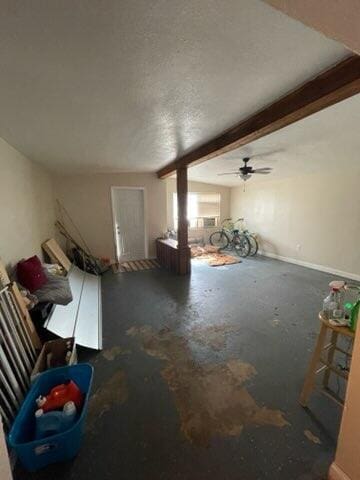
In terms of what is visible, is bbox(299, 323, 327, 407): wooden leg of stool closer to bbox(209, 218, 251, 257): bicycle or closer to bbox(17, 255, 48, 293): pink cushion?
bbox(17, 255, 48, 293): pink cushion

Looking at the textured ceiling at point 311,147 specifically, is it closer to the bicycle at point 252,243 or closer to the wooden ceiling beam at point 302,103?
the wooden ceiling beam at point 302,103

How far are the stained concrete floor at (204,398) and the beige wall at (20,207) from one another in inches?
51.9

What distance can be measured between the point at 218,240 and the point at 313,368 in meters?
6.03

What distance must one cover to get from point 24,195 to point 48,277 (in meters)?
1.25

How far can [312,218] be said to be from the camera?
4.79 metres

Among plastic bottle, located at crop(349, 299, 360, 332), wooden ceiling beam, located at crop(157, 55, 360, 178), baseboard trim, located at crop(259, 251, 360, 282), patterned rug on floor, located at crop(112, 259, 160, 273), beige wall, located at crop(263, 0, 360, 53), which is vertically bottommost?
patterned rug on floor, located at crop(112, 259, 160, 273)

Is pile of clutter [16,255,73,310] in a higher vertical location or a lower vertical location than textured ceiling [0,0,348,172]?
lower

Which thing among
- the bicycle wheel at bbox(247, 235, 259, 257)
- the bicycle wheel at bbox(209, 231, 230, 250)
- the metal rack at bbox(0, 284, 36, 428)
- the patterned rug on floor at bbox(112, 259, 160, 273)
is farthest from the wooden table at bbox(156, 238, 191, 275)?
the metal rack at bbox(0, 284, 36, 428)

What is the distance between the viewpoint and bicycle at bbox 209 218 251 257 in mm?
6176

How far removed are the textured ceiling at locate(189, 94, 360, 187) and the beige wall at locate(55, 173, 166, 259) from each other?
1420mm

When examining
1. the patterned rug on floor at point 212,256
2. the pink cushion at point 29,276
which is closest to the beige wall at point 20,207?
the pink cushion at point 29,276

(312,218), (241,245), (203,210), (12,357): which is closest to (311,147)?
(312,218)

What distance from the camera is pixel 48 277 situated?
253cm

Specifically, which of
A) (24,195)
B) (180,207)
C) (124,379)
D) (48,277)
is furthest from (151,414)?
(180,207)
